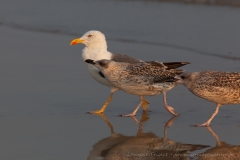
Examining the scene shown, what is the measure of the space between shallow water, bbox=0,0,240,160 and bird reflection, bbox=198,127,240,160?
33mm

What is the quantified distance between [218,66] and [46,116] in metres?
3.98

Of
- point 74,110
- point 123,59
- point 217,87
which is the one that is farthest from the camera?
point 123,59

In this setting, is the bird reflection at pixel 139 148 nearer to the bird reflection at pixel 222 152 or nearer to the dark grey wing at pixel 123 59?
the bird reflection at pixel 222 152

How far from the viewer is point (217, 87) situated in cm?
820

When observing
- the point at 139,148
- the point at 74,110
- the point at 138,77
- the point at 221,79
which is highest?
the point at 221,79

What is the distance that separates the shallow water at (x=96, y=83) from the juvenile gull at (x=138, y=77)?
38 cm

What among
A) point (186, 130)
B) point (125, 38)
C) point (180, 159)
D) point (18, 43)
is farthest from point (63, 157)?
point (125, 38)

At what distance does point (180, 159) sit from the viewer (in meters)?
6.89

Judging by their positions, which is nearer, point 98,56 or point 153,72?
point 153,72

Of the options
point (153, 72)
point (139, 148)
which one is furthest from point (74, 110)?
point (139, 148)

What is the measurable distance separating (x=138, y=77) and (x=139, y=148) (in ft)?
5.18

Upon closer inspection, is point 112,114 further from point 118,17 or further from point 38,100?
point 118,17

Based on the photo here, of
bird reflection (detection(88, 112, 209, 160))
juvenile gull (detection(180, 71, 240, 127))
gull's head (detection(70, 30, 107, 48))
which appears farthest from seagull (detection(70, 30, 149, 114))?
bird reflection (detection(88, 112, 209, 160))

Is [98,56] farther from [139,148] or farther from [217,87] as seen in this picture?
[139,148]
